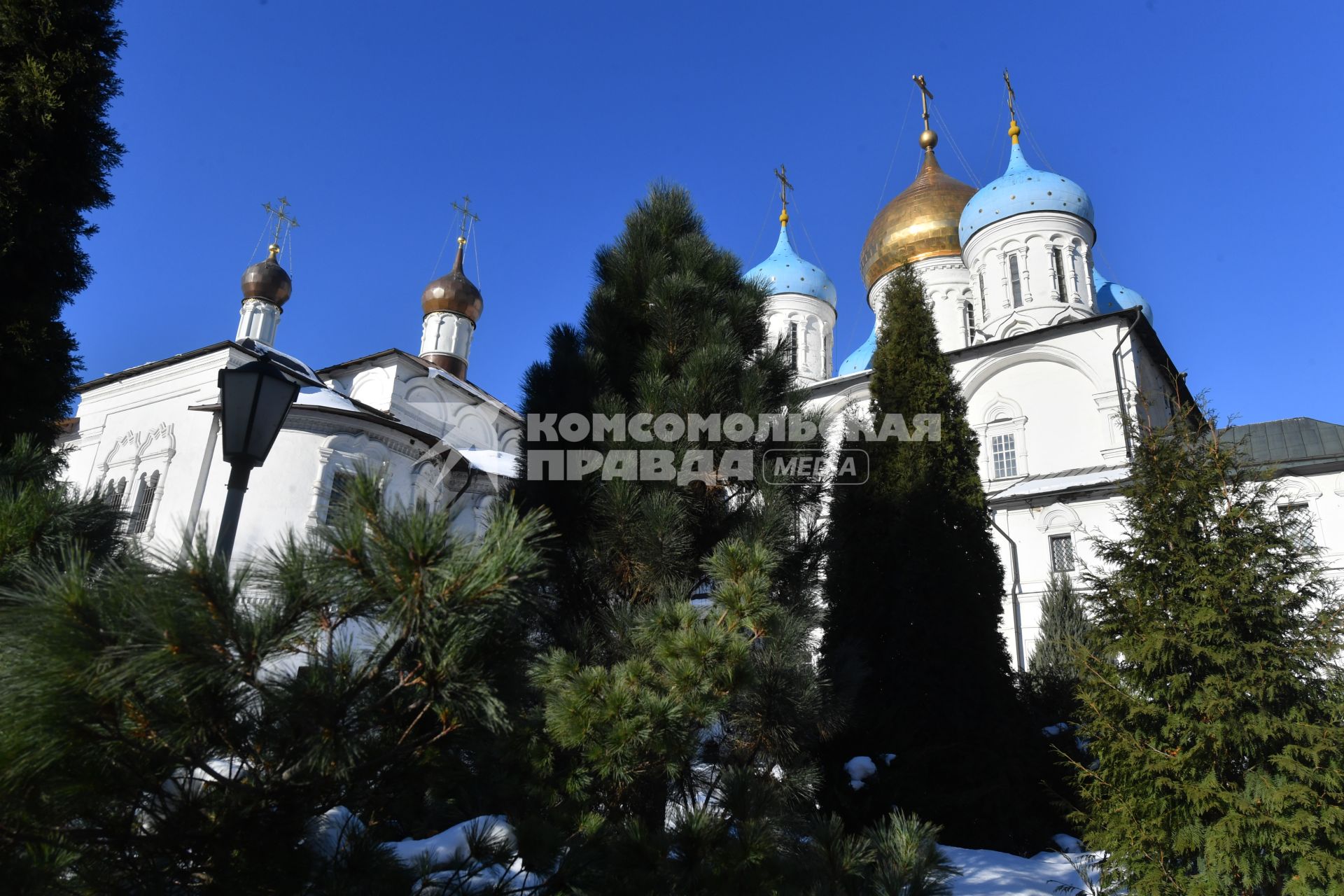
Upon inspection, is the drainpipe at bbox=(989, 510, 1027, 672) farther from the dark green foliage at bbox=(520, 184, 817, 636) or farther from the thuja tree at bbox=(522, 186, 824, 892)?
the thuja tree at bbox=(522, 186, 824, 892)

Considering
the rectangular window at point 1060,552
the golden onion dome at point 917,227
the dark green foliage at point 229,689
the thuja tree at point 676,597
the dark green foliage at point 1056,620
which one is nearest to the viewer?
the dark green foliage at point 229,689

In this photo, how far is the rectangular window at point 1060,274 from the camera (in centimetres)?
2131

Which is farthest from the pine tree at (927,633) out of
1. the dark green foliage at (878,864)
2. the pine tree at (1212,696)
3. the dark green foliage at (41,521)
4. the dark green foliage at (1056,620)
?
the dark green foliage at (41,521)

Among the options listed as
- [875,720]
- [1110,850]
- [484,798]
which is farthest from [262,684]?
[875,720]

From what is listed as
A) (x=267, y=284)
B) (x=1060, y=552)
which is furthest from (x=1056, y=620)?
(x=267, y=284)

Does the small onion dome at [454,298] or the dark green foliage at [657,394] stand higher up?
→ the small onion dome at [454,298]

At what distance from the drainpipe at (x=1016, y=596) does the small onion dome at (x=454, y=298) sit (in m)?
14.2

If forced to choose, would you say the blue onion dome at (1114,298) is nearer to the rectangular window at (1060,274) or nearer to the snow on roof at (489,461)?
the rectangular window at (1060,274)

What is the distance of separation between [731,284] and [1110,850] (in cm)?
425

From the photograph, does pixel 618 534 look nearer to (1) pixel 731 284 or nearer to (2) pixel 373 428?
(1) pixel 731 284

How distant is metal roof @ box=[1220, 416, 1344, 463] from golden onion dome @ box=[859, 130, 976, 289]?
865 centimetres

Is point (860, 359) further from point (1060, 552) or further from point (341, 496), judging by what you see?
point (341, 496)

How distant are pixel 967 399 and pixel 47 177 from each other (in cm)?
1836

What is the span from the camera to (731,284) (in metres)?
6.16
